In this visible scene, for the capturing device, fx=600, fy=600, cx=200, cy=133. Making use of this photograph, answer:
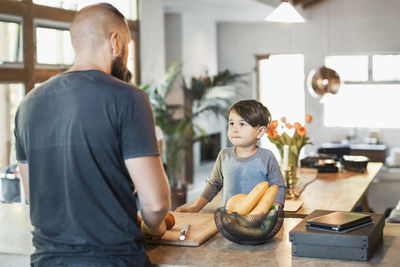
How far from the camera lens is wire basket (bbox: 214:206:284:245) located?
6.21 ft

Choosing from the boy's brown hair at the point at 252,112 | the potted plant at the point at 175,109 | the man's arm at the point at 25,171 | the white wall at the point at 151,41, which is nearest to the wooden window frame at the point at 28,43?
the potted plant at the point at 175,109

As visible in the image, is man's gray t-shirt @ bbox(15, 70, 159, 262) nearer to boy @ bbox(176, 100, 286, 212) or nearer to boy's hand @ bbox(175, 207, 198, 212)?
boy's hand @ bbox(175, 207, 198, 212)

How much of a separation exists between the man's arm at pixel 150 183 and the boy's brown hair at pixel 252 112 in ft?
3.63

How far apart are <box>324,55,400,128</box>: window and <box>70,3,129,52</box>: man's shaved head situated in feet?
28.8

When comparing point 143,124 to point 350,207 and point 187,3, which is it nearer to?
point 350,207

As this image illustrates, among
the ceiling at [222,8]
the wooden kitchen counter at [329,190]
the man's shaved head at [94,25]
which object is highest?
the ceiling at [222,8]

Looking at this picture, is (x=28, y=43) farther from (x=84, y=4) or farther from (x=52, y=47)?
(x=84, y=4)

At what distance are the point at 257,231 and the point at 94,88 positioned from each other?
0.72 metres

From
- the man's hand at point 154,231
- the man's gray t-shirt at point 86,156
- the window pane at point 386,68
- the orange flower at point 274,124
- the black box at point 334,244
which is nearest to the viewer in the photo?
the man's gray t-shirt at point 86,156

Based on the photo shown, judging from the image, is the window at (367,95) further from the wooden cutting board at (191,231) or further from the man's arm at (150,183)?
the man's arm at (150,183)

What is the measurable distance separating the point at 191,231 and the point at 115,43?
763 millimetres

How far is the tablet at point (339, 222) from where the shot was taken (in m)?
1.81

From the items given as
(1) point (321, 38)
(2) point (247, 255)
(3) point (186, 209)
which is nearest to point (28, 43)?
(3) point (186, 209)

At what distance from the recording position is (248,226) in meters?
1.89
